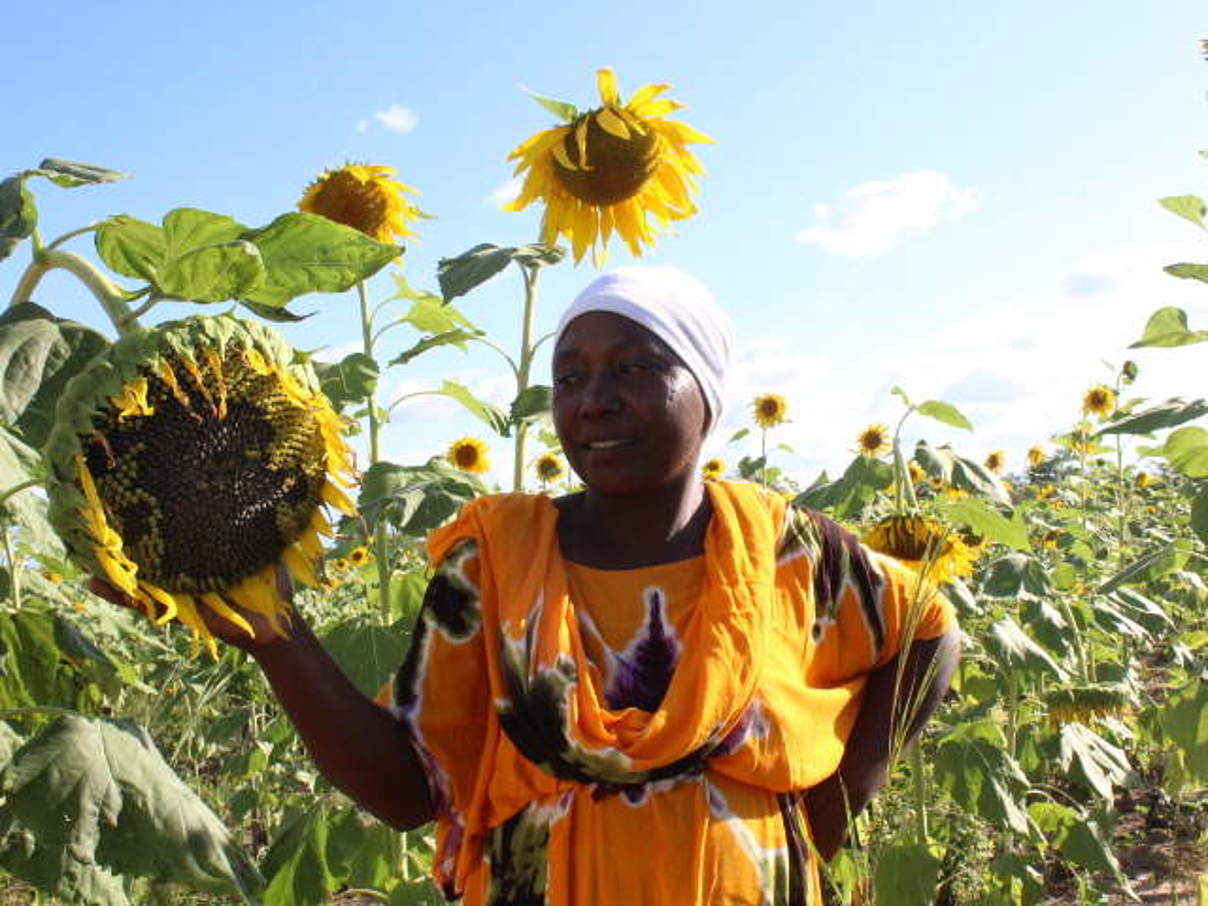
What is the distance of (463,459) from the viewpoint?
5625 mm

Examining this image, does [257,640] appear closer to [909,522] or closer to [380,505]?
A: [380,505]

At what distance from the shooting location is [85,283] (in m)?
1.12

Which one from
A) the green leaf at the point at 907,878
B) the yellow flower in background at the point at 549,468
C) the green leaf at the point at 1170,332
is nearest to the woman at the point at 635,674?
the green leaf at the point at 907,878

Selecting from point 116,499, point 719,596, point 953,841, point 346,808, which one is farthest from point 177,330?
point 953,841

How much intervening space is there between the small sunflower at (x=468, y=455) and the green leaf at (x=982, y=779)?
3.04 metres

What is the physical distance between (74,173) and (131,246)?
0.21 metres

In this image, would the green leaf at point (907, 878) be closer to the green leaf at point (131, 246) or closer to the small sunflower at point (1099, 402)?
the green leaf at point (131, 246)

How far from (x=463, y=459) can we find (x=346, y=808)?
3.05 meters

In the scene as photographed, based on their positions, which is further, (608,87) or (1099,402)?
(1099,402)

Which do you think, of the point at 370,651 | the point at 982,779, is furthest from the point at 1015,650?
the point at 370,651

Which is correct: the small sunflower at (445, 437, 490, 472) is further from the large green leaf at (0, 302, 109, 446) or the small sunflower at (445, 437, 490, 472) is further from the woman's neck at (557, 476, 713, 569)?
the large green leaf at (0, 302, 109, 446)

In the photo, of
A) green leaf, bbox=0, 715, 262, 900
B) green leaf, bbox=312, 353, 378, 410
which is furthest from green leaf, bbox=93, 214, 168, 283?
green leaf, bbox=312, 353, 378, 410

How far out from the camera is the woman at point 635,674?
1556 mm

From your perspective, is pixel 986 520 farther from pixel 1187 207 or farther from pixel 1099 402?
pixel 1099 402
